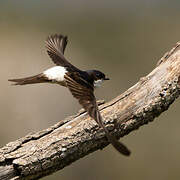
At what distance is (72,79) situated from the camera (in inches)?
160

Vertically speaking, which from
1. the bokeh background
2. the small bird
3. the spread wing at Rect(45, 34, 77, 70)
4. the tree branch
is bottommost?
the tree branch

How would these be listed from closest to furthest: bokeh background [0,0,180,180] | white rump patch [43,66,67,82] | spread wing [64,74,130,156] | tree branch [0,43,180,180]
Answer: spread wing [64,74,130,156] < tree branch [0,43,180,180] < white rump patch [43,66,67,82] < bokeh background [0,0,180,180]

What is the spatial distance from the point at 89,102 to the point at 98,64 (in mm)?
5435

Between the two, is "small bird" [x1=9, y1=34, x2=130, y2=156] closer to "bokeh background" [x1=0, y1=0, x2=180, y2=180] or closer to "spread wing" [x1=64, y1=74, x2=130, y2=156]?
"spread wing" [x1=64, y1=74, x2=130, y2=156]

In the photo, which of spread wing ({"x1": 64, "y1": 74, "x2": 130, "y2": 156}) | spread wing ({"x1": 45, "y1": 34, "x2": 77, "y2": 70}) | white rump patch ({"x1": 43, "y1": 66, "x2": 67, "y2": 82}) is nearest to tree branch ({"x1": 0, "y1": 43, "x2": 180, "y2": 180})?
spread wing ({"x1": 64, "y1": 74, "x2": 130, "y2": 156})

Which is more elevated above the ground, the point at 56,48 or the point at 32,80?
the point at 56,48

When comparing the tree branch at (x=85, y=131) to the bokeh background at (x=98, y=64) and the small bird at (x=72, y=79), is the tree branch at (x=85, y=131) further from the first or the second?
the bokeh background at (x=98, y=64)

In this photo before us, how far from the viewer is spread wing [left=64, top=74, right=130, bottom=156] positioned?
3266mm

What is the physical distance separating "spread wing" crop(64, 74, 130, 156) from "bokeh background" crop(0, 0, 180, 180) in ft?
9.66

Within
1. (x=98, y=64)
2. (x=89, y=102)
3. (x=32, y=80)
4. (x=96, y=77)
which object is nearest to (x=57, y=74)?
(x=32, y=80)

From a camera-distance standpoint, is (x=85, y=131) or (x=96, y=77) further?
(x=96, y=77)

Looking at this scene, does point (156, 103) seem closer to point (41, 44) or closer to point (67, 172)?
point (67, 172)

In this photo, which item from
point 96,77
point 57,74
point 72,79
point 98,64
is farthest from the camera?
point 98,64

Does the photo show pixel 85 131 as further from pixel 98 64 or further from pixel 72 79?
pixel 98 64
